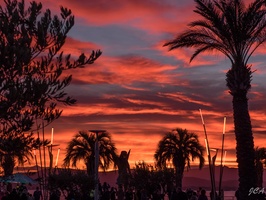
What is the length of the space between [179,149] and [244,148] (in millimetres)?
29265

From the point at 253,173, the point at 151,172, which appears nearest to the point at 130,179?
the point at 151,172

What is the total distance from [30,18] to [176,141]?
42.3 metres

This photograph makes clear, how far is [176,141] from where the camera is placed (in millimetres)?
58938

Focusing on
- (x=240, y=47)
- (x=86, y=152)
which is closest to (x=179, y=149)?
(x=86, y=152)

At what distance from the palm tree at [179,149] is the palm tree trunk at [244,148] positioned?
28595mm

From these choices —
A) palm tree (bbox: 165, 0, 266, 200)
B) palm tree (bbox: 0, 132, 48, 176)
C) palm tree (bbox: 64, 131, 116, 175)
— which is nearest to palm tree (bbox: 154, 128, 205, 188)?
palm tree (bbox: 64, 131, 116, 175)

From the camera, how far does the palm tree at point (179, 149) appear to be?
58406 mm

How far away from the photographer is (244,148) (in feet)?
96.6

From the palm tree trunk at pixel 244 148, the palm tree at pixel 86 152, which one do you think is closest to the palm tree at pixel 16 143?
the palm tree trunk at pixel 244 148

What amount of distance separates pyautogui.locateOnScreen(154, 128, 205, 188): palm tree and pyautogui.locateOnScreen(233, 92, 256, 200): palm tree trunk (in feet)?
93.8

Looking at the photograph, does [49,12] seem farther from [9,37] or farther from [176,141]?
[176,141]

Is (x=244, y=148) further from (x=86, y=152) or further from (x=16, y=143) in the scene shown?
(x=86, y=152)

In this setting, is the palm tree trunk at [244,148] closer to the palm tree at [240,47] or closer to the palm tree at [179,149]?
the palm tree at [240,47]

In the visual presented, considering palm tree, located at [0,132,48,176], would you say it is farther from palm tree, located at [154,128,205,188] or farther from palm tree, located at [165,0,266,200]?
palm tree, located at [154,128,205,188]
